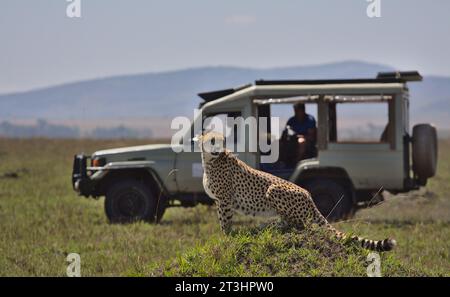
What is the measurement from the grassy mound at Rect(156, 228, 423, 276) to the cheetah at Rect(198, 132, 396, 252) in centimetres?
30

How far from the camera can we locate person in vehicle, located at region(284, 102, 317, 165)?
12.8 m

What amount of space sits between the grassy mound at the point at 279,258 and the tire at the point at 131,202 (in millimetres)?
5656

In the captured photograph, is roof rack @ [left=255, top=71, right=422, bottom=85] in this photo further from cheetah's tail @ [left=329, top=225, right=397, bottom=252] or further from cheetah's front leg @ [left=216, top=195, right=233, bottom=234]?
cheetah's tail @ [left=329, top=225, right=397, bottom=252]

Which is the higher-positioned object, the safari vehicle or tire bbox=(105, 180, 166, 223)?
the safari vehicle

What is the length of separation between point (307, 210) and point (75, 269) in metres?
2.62

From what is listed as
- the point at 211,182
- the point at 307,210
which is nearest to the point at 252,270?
the point at 307,210

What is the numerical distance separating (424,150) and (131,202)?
4.27 m

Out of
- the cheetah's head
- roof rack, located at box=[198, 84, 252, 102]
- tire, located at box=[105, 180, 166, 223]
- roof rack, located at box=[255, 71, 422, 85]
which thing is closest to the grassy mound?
the cheetah's head

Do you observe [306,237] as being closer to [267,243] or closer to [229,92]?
[267,243]

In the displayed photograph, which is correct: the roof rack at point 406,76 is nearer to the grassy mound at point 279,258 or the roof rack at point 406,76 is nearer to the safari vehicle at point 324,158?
the safari vehicle at point 324,158

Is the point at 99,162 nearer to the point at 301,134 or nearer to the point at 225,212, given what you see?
the point at 301,134

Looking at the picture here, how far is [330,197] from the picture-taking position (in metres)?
12.6

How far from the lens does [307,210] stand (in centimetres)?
805

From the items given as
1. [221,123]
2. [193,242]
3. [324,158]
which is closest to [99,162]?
[221,123]
